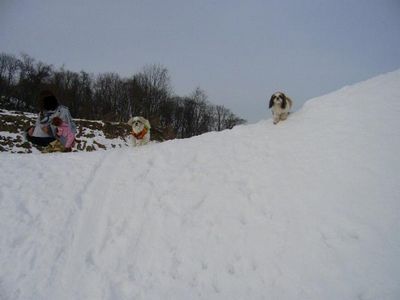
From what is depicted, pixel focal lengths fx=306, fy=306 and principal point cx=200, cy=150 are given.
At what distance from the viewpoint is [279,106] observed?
8508mm

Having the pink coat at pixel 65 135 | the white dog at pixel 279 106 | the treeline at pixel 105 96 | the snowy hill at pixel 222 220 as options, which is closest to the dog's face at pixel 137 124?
the pink coat at pixel 65 135

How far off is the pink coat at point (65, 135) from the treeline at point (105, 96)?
2882 cm

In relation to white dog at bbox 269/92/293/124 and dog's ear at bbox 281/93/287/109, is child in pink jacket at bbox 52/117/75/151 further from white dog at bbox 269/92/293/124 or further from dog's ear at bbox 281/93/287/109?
dog's ear at bbox 281/93/287/109

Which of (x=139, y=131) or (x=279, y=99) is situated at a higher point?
(x=279, y=99)

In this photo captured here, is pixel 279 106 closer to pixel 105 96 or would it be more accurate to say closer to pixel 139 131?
pixel 139 131

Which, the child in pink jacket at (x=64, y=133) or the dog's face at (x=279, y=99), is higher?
the dog's face at (x=279, y=99)

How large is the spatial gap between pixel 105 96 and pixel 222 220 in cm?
4509

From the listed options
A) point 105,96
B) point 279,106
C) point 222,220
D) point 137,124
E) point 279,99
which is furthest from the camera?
point 105,96

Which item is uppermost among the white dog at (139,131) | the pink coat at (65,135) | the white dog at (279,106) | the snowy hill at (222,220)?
the white dog at (279,106)

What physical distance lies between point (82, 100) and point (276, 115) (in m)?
41.6

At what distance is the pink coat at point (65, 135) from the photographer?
27.7ft

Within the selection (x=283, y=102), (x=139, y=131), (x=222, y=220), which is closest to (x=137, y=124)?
(x=139, y=131)

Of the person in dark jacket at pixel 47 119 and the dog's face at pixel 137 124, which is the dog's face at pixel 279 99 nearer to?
the dog's face at pixel 137 124

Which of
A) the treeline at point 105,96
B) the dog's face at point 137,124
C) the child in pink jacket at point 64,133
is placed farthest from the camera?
the treeline at point 105,96
